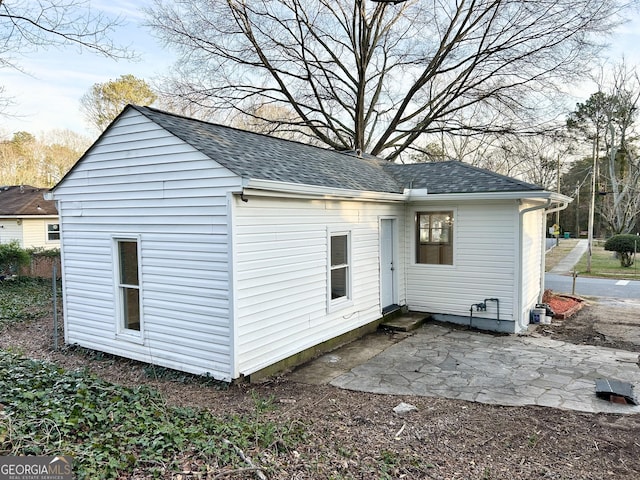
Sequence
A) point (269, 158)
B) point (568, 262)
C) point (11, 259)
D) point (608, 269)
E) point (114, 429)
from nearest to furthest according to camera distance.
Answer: point (114, 429)
point (269, 158)
point (11, 259)
point (608, 269)
point (568, 262)

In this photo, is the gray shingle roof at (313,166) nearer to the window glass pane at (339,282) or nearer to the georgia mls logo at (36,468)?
the window glass pane at (339,282)

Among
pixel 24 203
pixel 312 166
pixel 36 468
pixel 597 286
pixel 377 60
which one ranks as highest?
pixel 377 60

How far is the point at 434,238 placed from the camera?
948 centimetres

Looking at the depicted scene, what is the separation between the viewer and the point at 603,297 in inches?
510

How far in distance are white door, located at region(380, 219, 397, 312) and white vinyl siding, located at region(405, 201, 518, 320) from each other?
482 mm

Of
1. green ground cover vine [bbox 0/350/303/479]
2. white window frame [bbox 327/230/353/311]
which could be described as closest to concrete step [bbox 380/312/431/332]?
white window frame [bbox 327/230/353/311]

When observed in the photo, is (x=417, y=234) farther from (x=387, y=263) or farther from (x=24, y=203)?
(x=24, y=203)

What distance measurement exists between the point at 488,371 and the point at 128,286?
18.5ft

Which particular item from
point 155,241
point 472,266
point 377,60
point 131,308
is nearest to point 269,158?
point 155,241

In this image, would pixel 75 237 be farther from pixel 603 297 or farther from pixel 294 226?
pixel 603 297

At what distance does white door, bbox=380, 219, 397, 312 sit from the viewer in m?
9.10

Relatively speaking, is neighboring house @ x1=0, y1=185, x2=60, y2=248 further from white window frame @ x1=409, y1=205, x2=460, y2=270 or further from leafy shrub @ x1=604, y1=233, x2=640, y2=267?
leafy shrub @ x1=604, y1=233, x2=640, y2=267

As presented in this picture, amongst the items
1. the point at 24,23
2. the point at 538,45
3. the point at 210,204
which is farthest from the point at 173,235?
the point at 538,45

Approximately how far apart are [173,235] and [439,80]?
18004mm
